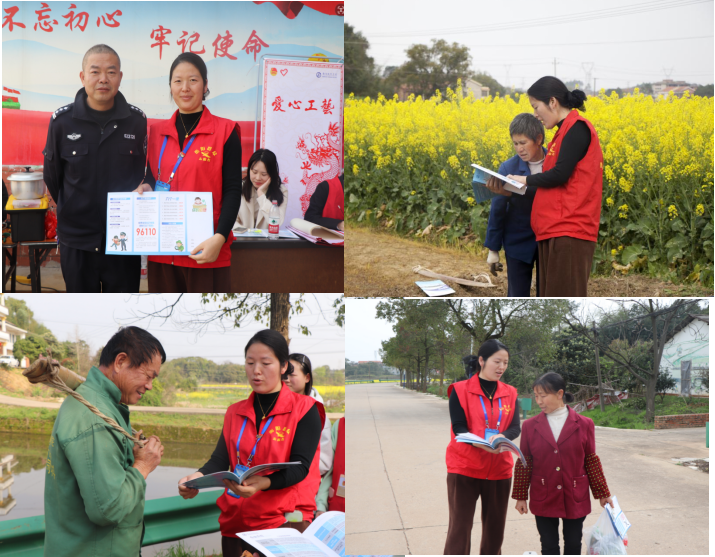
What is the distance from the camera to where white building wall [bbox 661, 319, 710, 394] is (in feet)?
12.0

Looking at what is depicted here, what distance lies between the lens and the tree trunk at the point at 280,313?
3830 mm

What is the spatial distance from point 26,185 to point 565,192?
3.21 metres

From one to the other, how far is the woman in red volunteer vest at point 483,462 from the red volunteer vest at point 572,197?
76cm

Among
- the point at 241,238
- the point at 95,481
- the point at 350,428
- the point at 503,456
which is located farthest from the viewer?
the point at 241,238

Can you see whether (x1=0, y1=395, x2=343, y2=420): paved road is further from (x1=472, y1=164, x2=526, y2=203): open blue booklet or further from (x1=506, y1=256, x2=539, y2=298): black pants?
(x1=472, y1=164, x2=526, y2=203): open blue booklet

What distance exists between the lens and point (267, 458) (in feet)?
10.8

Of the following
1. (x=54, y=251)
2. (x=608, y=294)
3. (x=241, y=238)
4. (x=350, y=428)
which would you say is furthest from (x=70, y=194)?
(x=608, y=294)

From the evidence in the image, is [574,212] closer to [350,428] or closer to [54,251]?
[350,428]

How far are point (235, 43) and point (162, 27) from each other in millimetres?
450

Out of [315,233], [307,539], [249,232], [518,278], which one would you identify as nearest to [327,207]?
[315,233]

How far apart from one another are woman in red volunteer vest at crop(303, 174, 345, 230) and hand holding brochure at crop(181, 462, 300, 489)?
166cm

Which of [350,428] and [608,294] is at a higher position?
[608,294]

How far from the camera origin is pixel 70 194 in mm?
3760

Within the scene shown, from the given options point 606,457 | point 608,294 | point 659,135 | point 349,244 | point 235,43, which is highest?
point 235,43
